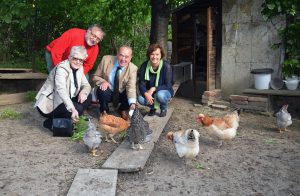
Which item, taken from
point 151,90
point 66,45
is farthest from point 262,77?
point 66,45

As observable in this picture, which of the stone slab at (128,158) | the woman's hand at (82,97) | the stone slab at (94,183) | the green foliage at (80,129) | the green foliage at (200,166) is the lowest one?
the green foliage at (200,166)

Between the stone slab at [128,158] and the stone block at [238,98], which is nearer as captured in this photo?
the stone slab at [128,158]

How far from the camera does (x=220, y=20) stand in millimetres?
7836

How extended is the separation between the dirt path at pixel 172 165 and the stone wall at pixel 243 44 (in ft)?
5.40

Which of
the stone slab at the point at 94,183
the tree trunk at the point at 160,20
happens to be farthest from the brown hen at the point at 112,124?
the tree trunk at the point at 160,20

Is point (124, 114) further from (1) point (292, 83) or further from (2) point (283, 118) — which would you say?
(1) point (292, 83)

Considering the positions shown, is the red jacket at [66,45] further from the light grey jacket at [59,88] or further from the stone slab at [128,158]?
the stone slab at [128,158]

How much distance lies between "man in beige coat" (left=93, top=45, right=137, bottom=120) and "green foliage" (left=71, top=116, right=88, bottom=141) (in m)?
0.44

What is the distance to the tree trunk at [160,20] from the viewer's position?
26.1 ft

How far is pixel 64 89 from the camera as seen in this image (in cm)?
538

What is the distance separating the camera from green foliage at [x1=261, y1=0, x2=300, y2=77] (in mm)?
6602

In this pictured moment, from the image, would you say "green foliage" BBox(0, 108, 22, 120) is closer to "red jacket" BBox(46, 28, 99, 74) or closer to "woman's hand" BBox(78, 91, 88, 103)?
"red jacket" BBox(46, 28, 99, 74)

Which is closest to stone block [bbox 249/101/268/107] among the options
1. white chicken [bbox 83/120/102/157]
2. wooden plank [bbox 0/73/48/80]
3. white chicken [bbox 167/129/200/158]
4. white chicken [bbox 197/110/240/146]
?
white chicken [bbox 197/110/240/146]

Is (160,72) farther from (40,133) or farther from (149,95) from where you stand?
(40,133)
